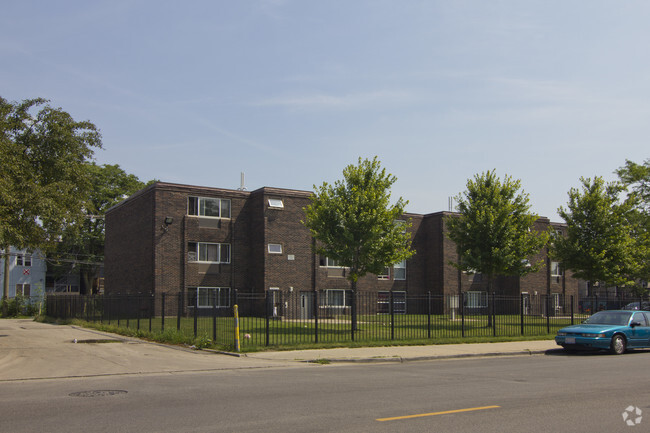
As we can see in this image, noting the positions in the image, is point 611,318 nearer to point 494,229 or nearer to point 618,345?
point 618,345

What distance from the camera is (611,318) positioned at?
19406mm

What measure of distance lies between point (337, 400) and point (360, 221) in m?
16.1

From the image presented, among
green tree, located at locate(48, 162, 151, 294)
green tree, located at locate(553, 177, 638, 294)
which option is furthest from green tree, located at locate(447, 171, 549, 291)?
green tree, located at locate(48, 162, 151, 294)

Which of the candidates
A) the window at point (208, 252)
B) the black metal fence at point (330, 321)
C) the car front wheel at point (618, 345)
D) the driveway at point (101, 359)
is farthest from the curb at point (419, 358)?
the window at point (208, 252)

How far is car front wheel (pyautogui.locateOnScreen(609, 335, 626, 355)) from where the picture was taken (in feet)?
60.6

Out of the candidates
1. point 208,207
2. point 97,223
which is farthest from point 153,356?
point 97,223

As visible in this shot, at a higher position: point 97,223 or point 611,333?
point 97,223

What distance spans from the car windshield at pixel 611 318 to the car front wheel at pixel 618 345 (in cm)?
57

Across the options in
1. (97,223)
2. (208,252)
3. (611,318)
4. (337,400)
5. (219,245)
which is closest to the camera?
(337,400)

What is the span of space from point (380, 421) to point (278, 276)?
30660 mm

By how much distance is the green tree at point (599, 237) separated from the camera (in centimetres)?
3125

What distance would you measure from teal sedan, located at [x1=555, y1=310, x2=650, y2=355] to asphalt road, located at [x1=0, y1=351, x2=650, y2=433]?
4.02 m

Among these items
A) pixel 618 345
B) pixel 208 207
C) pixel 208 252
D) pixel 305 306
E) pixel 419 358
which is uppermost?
pixel 208 207

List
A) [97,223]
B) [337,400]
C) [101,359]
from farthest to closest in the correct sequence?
[97,223]
[101,359]
[337,400]
